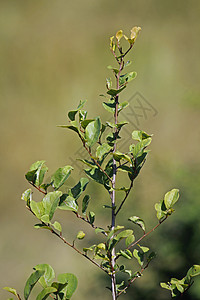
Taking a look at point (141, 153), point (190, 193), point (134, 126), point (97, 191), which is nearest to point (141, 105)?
point (134, 126)

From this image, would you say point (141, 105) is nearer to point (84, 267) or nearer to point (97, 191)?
point (97, 191)

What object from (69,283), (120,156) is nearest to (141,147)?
(120,156)

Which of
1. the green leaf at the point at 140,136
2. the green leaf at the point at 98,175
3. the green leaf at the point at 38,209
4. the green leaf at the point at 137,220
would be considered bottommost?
the green leaf at the point at 137,220

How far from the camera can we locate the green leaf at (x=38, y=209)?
375 mm

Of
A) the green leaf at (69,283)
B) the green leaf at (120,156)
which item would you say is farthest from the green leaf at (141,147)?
the green leaf at (69,283)

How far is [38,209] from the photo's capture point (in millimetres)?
379

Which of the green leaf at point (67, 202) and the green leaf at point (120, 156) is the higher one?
the green leaf at point (120, 156)

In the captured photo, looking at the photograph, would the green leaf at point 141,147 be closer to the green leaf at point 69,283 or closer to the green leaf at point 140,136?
the green leaf at point 140,136

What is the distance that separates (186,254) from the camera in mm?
1276

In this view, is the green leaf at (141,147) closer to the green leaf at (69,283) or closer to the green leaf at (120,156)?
the green leaf at (120,156)

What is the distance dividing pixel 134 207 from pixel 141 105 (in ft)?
2.01

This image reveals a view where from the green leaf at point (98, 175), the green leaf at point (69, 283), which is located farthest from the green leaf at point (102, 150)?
the green leaf at point (69, 283)

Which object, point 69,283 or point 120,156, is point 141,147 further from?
point 69,283

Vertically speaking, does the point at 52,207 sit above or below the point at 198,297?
above
